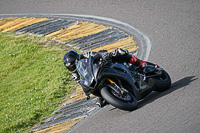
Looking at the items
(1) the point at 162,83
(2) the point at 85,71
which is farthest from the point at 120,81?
(1) the point at 162,83

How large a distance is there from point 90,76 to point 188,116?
5.73 ft

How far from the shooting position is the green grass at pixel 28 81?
848cm

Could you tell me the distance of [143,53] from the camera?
9.30 metres

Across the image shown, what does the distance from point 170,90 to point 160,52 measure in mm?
2284

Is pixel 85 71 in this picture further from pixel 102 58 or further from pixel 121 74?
pixel 121 74

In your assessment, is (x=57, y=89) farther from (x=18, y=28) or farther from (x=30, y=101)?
(x=18, y=28)

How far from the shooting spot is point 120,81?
253 inches

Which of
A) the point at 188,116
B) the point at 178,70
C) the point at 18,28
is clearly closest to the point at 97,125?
the point at 188,116

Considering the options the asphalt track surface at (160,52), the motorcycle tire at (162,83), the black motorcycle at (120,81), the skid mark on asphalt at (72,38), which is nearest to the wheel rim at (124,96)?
the black motorcycle at (120,81)

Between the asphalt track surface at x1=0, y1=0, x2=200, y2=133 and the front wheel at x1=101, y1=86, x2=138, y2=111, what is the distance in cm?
17

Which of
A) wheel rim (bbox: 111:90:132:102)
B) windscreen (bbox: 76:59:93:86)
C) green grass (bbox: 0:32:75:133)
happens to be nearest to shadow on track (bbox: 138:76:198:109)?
wheel rim (bbox: 111:90:132:102)

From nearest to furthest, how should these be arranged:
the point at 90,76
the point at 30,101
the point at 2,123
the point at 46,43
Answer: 1. the point at 90,76
2. the point at 2,123
3. the point at 30,101
4. the point at 46,43

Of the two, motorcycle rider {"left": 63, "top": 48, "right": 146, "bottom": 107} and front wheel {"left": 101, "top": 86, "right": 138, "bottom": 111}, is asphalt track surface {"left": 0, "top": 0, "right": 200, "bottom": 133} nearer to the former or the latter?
front wheel {"left": 101, "top": 86, "right": 138, "bottom": 111}

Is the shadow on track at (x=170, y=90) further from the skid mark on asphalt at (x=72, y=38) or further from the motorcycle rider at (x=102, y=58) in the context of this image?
the skid mark on asphalt at (x=72, y=38)
